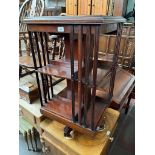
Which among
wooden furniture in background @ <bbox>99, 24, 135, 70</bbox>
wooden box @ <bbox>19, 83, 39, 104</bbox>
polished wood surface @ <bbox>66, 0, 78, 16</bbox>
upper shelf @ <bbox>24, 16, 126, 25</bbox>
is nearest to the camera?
upper shelf @ <bbox>24, 16, 126, 25</bbox>

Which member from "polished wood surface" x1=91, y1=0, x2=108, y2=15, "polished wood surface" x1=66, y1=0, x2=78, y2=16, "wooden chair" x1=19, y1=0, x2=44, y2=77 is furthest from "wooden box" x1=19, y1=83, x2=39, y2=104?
"polished wood surface" x1=66, y1=0, x2=78, y2=16

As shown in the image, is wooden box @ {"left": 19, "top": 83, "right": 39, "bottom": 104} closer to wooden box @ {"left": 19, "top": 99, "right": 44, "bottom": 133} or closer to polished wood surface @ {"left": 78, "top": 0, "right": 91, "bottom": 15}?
wooden box @ {"left": 19, "top": 99, "right": 44, "bottom": 133}

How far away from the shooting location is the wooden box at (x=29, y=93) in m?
1.36

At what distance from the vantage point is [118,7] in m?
2.52

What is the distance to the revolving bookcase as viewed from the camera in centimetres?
69

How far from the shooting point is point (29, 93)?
4.41 ft

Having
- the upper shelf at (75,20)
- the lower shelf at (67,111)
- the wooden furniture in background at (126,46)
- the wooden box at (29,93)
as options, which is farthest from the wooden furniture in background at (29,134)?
the wooden furniture in background at (126,46)

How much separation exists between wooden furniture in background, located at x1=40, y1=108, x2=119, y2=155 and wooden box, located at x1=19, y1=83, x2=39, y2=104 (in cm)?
28

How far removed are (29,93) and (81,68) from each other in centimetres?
76

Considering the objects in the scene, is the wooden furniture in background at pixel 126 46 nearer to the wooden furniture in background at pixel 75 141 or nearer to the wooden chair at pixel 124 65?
the wooden chair at pixel 124 65

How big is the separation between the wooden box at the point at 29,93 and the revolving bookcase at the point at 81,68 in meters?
0.26
